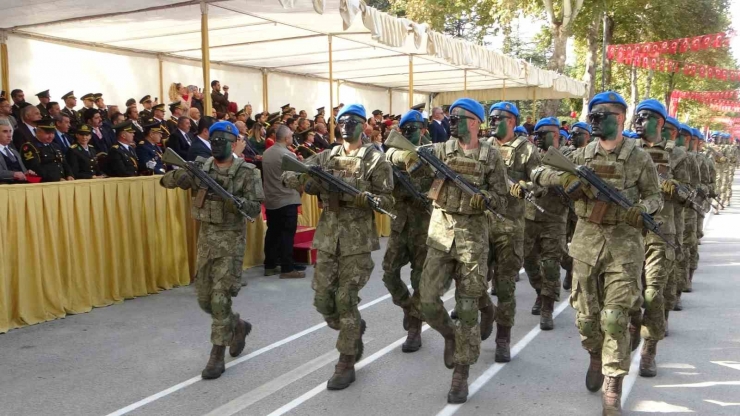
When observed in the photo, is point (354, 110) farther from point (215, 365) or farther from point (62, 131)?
point (62, 131)

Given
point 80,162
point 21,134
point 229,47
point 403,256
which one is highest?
point 229,47

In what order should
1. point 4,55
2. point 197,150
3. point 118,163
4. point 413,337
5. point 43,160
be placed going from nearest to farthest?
Result: point 413,337 → point 43,160 → point 118,163 → point 197,150 → point 4,55

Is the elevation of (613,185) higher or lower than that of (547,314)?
higher

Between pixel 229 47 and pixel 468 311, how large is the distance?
9236 millimetres

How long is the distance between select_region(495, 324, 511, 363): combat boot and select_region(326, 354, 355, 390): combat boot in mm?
1375

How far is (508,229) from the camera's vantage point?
18.6 ft

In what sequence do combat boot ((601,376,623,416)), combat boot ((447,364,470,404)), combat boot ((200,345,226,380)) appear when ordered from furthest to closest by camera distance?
combat boot ((200,345,226,380))
combat boot ((447,364,470,404))
combat boot ((601,376,623,416))

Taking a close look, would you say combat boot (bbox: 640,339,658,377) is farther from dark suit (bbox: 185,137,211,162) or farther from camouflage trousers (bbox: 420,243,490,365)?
dark suit (bbox: 185,137,211,162)

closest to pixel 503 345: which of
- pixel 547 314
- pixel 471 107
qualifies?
pixel 547 314

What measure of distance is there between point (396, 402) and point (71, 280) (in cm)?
428

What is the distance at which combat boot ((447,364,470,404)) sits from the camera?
4.63 m

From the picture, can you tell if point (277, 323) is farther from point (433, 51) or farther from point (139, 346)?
point (433, 51)

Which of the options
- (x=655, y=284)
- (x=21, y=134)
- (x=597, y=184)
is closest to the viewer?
(x=597, y=184)

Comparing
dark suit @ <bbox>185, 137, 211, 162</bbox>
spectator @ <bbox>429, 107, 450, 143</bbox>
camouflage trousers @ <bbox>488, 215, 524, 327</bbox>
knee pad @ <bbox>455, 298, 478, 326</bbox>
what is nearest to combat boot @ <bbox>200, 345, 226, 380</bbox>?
knee pad @ <bbox>455, 298, 478, 326</bbox>
